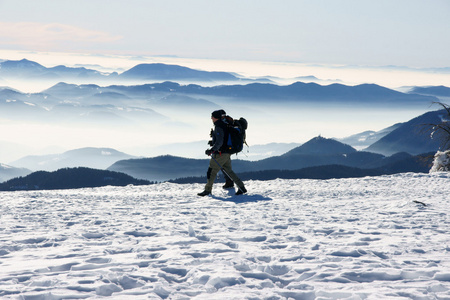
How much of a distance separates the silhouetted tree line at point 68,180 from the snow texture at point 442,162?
14159 cm

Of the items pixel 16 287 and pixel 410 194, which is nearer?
pixel 16 287

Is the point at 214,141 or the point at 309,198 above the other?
the point at 214,141

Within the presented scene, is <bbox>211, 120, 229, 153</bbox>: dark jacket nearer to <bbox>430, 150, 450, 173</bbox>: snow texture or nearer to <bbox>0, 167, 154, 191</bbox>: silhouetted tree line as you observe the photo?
<bbox>430, 150, 450, 173</bbox>: snow texture

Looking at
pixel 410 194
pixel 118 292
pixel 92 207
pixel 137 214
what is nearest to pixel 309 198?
pixel 410 194

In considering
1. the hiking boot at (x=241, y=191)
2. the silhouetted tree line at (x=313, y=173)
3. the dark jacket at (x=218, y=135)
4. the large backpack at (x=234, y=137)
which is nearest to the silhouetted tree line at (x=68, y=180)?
the silhouetted tree line at (x=313, y=173)

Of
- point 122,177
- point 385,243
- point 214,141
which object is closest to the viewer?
point 385,243

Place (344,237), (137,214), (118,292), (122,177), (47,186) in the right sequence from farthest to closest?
(122,177) < (47,186) < (137,214) < (344,237) < (118,292)

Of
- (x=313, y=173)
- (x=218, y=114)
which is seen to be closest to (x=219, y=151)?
(x=218, y=114)

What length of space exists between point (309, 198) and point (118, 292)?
29.4 ft

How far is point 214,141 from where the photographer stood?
12.1 m

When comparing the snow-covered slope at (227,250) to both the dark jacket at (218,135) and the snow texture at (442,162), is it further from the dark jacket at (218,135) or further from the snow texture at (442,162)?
the snow texture at (442,162)

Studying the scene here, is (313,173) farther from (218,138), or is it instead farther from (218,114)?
(218,114)

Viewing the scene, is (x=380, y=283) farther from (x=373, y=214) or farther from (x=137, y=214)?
(x=137, y=214)

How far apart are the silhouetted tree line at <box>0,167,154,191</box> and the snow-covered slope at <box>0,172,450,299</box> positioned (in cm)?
15135
